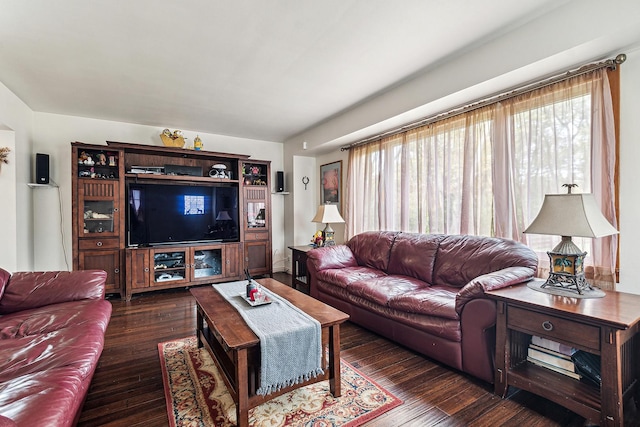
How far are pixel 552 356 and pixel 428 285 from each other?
115cm

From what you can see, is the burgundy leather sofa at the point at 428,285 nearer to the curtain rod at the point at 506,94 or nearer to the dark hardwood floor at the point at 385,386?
the dark hardwood floor at the point at 385,386

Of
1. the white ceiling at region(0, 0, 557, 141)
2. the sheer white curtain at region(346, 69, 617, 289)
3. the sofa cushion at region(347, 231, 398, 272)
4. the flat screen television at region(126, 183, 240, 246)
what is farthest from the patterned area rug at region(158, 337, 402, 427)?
the flat screen television at region(126, 183, 240, 246)

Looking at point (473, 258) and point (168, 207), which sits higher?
point (168, 207)

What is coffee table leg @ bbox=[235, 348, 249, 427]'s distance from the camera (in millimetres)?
1534

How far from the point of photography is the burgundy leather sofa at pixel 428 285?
78.7 inches

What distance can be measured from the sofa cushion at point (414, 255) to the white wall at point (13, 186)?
4275 millimetres

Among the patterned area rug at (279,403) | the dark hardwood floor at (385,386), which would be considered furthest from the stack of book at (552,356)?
the patterned area rug at (279,403)

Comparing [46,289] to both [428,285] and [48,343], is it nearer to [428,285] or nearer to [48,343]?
[48,343]

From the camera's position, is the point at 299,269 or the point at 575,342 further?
the point at 299,269

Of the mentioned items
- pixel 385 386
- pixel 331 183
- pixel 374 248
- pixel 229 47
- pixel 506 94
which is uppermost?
pixel 229 47

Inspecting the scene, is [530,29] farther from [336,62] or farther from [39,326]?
[39,326]

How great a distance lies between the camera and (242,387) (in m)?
1.54

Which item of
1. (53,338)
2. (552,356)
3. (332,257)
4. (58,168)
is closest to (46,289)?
(53,338)

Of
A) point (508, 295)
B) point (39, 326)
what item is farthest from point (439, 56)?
point (39, 326)
